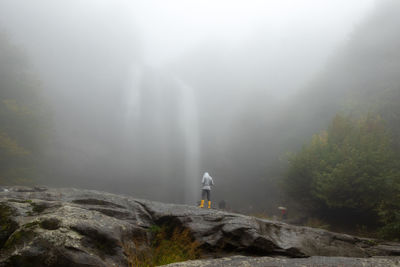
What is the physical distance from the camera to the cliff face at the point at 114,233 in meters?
4.50

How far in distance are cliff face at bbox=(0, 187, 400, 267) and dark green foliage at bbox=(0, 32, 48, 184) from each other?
84.4 feet

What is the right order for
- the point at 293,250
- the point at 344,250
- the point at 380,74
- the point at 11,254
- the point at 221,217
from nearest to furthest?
1. the point at 11,254
2. the point at 293,250
3. the point at 344,250
4. the point at 221,217
5. the point at 380,74

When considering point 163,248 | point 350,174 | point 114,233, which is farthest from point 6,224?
point 350,174

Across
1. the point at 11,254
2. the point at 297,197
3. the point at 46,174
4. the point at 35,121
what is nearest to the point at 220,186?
the point at 297,197

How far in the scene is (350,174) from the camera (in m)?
19.2

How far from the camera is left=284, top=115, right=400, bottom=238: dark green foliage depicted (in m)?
18.8

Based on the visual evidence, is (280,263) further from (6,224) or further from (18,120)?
(18,120)

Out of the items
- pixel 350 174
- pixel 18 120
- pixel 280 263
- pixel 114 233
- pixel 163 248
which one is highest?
pixel 18 120

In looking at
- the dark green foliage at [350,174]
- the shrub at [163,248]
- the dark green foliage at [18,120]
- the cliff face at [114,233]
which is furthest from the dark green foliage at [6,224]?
the dark green foliage at [18,120]

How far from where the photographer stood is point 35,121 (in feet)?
111

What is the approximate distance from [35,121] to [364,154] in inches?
1503

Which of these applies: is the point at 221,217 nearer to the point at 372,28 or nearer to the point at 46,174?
the point at 46,174

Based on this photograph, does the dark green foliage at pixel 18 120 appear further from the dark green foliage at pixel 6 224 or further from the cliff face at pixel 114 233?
the dark green foliage at pixel 6 224

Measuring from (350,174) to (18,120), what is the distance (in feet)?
122
